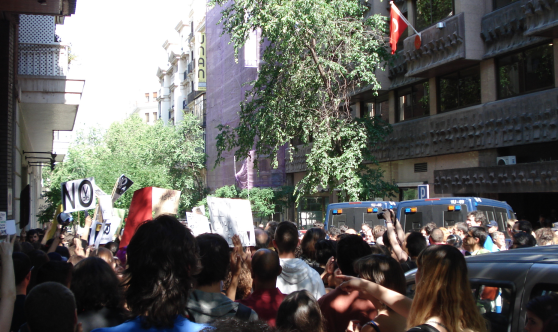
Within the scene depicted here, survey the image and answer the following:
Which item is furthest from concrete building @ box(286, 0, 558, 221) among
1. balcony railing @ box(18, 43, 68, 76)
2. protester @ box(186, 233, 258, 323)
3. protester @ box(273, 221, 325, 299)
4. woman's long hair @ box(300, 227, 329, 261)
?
protester @ box(186, 233, 258, 323)

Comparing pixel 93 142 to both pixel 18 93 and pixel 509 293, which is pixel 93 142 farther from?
pixel 509 293

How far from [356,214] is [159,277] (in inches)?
454

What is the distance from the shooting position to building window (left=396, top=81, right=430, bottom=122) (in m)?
21.2

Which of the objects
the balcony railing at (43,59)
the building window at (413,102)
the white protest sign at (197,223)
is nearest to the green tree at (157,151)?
the building window at (413,102)

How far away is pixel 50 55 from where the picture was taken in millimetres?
13555

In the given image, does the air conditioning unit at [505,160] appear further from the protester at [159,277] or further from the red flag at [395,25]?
the protester at [159,277]

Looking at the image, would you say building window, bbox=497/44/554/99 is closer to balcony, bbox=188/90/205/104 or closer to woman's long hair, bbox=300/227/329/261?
woman's long hair, bbox=300/227/329/261

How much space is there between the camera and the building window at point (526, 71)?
15766mm

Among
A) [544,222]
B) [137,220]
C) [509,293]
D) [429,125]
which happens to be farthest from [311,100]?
[509,293]

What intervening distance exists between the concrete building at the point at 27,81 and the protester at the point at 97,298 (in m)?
8.29

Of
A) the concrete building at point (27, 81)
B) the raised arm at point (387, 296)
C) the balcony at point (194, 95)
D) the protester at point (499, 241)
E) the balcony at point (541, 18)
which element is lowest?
the protester at point (499, 241)

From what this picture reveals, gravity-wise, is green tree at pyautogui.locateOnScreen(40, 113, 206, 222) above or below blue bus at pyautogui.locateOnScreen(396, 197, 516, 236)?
above

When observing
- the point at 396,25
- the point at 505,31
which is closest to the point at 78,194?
the point at 396,25

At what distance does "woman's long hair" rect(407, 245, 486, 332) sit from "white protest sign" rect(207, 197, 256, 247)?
11.8 feet
